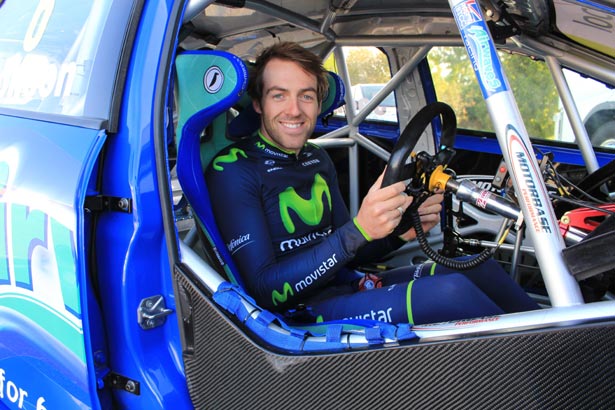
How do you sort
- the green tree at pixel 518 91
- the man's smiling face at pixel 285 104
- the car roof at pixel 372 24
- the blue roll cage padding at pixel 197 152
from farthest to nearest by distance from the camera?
1. the green tree at pixel 518 91
2. the car roof at pixel 372 24
3. the man's smiling face at pixel 285 104
4. the blue roll cage padding at pixel 197 152

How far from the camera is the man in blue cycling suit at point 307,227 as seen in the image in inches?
58.7

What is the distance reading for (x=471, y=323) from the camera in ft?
3.62

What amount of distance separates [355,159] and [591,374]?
8.23 ft

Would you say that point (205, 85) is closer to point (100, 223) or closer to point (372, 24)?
point (100, 223)

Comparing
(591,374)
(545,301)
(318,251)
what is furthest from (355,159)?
(591,374)

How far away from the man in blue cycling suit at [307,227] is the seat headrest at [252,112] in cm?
10

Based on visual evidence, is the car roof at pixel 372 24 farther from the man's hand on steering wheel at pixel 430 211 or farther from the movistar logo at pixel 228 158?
the man's hand on steering wheel at pixel 430 211

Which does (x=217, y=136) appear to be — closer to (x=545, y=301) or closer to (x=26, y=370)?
(x=26, y=370)

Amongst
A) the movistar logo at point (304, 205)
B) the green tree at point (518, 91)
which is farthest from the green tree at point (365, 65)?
the movistar logo at point (304, 205)

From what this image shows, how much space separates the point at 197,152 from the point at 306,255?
16.8 inches

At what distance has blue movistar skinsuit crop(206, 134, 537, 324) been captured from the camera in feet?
4.95

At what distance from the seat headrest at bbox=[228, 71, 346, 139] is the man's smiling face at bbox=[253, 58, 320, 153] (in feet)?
0.44

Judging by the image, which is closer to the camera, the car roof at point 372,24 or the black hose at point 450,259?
the black hose at point 450,259

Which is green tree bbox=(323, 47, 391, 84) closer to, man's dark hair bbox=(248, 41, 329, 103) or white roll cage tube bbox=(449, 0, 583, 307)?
man's dark hair bbox=(248, 41, 329, 103)
